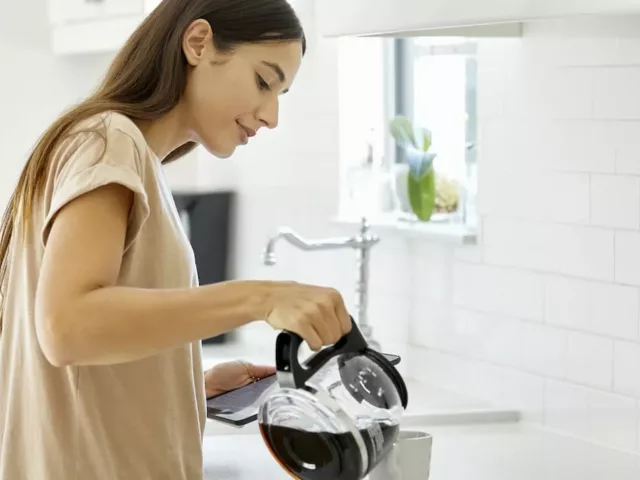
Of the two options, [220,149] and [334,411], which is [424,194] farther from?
[334,411]

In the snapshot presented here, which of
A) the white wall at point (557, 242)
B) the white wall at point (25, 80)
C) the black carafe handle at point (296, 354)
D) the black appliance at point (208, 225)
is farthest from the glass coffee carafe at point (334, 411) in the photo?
the white wall at point (25, 80)

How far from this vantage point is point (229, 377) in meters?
1.66

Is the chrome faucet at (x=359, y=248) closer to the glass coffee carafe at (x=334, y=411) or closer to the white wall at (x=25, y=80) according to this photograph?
the white wall at (x=25, y=80)

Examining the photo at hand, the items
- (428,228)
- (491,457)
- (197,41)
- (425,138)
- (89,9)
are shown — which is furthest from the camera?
(89,9)

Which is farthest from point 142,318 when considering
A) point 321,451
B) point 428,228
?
point 428,228

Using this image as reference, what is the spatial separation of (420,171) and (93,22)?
0.88 metres

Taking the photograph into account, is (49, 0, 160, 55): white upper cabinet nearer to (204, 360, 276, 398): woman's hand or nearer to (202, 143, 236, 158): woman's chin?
(204, 360, 276, 398): woman's hand

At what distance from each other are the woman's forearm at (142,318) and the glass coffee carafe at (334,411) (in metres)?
0.07

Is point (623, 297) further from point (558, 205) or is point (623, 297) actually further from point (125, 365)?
point (125, 365)

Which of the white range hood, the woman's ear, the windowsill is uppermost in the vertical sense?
the white range hood

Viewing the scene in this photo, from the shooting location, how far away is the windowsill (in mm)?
2348

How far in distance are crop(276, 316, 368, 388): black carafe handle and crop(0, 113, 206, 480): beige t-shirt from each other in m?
0.19

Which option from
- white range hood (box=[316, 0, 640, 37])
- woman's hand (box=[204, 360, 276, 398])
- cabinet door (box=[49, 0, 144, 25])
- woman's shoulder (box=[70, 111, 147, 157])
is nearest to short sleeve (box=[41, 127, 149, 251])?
woman's shoulder (box=[70, 111, 147, 157])

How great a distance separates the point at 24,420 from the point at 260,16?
519 mm
